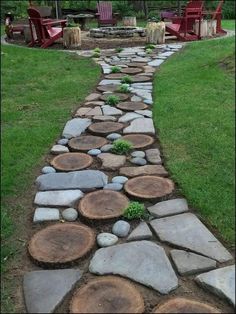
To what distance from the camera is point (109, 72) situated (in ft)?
24.1

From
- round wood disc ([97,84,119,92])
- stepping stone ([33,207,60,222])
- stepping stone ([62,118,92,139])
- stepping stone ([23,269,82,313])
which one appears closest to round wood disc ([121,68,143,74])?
round wood disc ([97,84,119,92])

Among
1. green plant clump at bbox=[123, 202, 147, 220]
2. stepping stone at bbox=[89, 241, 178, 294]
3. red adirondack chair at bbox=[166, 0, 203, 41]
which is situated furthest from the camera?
red adirondack chair at bbox=[166, 0, 203, 41]

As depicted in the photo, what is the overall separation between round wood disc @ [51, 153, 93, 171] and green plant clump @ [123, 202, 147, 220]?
864 mm

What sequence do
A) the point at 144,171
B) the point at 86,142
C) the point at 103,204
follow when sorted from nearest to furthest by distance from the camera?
the point at 103,204 < the point at 144,171 < the point at 86,142

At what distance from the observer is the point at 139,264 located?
2.45 m

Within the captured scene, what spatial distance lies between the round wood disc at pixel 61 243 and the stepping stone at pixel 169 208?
490mm

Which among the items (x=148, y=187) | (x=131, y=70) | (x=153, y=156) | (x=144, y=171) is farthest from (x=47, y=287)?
(x=131, y=70)

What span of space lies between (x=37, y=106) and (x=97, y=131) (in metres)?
1.38

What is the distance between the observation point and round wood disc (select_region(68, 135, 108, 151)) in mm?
4082

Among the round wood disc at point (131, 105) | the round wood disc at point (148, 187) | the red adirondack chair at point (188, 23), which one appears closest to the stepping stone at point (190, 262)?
the round wood disc at point (148, 187)

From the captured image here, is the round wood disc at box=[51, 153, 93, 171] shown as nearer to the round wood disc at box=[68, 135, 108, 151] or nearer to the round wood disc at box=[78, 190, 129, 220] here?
the round wood disc at box=[68, 135, 108, 151]

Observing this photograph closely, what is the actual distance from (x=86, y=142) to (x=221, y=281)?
228 centimetres

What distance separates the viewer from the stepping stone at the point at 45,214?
2926 mm

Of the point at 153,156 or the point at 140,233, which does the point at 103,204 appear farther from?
the point at 153,156
